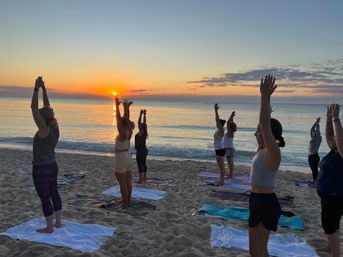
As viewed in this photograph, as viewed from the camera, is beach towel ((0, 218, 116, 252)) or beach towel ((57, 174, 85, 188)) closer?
beach towel ((0, 218, 116, 252))

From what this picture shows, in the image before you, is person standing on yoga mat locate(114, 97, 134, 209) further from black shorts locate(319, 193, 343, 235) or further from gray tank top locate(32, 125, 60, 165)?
black shorts locate(319, 193, 343, 235)

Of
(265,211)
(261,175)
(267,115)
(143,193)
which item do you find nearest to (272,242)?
(265,211)

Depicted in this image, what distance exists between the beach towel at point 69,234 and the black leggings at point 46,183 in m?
0.38

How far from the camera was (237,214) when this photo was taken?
7.43 metres

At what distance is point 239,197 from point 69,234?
482 cm

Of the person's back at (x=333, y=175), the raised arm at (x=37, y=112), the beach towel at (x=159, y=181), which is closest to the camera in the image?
the person's back at (x=333, y=175)

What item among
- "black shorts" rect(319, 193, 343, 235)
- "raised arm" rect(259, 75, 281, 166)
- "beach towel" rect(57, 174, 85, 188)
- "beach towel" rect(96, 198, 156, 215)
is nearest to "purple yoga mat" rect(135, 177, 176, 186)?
"beach towel" rect(57, 174, 85, 188)

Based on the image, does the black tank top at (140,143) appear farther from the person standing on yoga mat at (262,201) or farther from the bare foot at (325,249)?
the person standing on yoga mat at (262,201)

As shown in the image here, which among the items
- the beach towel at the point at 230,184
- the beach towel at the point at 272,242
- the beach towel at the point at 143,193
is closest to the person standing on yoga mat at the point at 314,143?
the beach towel at the point at 230,184

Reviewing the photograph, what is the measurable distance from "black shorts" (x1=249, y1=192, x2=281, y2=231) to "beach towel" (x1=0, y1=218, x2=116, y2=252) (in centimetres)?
271

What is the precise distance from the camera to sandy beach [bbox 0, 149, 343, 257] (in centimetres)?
531

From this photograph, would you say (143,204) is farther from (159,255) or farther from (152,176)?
(152,176)

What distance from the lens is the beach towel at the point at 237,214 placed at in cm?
694

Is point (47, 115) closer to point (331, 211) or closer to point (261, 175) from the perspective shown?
point (261, 175)
